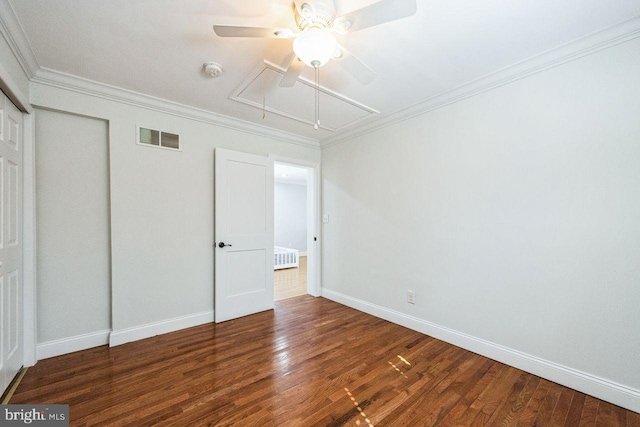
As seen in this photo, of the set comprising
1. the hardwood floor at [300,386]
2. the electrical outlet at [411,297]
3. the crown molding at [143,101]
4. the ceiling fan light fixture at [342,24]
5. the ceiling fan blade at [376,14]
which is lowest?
the hardwood floor at [300,386]

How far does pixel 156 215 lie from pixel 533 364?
12.3 ft

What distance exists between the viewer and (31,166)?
218 centimetres

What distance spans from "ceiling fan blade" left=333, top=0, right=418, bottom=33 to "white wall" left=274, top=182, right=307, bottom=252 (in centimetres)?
705

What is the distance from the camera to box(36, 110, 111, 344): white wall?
232 cm

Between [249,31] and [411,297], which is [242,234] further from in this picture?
[249,31]

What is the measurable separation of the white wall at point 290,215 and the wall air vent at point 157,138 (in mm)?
5376

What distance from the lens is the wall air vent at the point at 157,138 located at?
2.72 meters

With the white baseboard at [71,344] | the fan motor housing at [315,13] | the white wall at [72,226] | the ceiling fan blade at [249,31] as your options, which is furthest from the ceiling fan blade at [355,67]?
the white baseboard at [71,344]

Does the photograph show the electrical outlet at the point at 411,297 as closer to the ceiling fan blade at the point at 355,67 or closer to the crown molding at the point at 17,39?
the ceiling fan blade at the point at 355,67

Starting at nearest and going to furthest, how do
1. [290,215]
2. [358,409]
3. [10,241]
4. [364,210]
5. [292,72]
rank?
[358,409] < [292,72] < [10,241] < [364,210] < [290,215]

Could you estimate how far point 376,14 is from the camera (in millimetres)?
1321

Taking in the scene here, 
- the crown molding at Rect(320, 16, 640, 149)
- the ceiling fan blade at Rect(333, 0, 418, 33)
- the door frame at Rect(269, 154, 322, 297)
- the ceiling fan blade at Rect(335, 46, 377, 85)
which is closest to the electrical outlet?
the door frame at Rect(269, 154, 322, 297)

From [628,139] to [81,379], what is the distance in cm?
431

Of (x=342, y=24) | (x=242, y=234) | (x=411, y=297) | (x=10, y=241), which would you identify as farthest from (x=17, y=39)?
(x=411, y=297)
